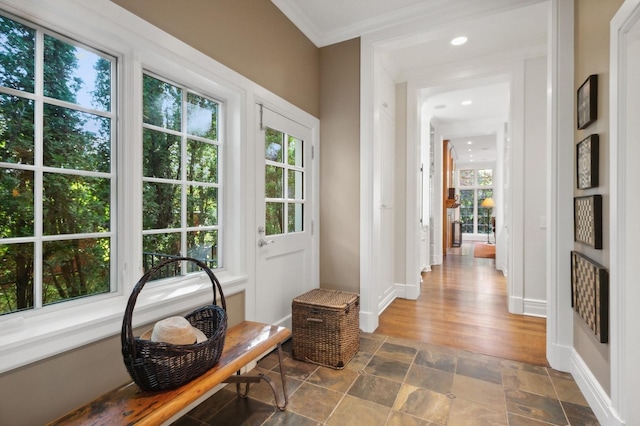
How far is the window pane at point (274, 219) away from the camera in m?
2.57

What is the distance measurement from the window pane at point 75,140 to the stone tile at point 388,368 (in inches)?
81.9

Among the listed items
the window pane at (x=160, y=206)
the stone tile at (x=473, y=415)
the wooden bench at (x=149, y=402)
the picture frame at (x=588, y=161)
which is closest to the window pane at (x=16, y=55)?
the window pane at (x=160, y=206)

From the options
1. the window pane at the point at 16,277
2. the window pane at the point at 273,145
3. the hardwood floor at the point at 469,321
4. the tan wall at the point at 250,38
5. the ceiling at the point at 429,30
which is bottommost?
the hardwood floor at the point at 469,321

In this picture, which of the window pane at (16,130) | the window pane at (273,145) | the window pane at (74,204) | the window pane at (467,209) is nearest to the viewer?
the window pane at (16,130)

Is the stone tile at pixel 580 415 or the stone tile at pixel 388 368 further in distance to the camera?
the stone tile at pixel 388 368

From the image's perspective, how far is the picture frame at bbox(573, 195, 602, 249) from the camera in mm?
1707

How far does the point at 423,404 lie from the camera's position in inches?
72.6

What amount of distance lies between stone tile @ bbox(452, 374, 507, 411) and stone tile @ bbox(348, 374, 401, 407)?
1.27 ft

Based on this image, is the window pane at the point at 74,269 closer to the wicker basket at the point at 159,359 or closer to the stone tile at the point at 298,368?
the wicker basket at the point at 159,359

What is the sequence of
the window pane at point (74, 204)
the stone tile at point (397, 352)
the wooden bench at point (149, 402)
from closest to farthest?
the wooden bench at point (149, 402), the window pane at point (74, 204), the stone tile at point (397, 352)

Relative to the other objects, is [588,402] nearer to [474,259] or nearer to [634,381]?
[634,381]

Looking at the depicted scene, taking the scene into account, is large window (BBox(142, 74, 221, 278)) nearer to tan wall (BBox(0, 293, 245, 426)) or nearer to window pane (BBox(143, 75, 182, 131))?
window pane (BBox(143, 75, 182, 131))

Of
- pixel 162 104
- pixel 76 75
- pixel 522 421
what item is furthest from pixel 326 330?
pixel 76 75

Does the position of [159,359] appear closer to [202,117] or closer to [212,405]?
[212,405]
